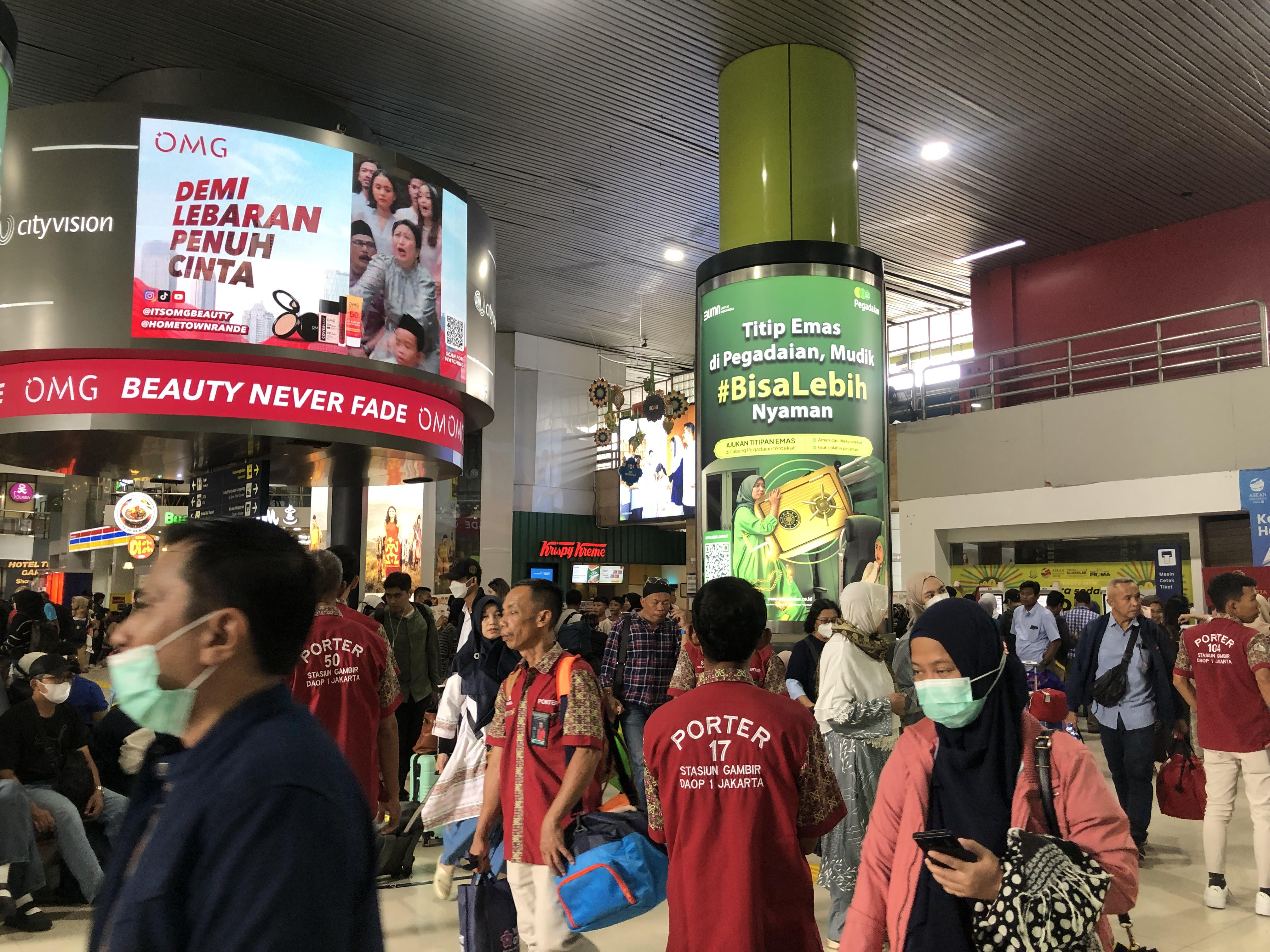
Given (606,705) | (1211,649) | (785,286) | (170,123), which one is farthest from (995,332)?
(606,705)

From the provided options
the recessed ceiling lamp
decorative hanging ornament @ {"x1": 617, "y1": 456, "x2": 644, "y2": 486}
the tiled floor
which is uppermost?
the recessed ceiling lamp

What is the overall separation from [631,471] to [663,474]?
61.7 inches

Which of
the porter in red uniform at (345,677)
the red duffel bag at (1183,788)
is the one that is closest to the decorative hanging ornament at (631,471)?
the red duffel bag at (1183,788)

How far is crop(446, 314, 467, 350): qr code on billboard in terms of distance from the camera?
8.13 meters

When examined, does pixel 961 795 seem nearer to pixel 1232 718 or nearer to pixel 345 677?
pixel 345 677

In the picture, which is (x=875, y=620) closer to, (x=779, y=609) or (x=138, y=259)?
(x=779, y=609)

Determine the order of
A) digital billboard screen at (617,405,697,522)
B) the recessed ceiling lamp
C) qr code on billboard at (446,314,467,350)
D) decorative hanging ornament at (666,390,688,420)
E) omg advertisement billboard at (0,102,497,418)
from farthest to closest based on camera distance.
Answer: digital billboard screen at (617,405,697,522) < decorative hanging ornament at (666,390,688,420) < the recessed ceiling lamp < qr code on billboard at (446,314,467,350) < omg advertisement billboard at (0,102,497,418)

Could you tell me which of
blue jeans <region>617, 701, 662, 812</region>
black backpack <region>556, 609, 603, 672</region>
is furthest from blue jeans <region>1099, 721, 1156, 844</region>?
black backpack <region>556, 609, 603, 672</region>

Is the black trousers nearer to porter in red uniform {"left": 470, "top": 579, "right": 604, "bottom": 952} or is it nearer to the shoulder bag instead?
porter in red uniform {"left": 470, "top": 579, "right": 604, "bottom": 952}

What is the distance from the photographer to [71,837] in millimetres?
4871

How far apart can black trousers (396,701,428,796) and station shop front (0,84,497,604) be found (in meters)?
1.75

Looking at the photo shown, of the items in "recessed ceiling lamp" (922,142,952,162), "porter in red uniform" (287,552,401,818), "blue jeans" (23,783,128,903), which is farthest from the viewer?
"recessed ceiling lamp" (922,142,952,162)

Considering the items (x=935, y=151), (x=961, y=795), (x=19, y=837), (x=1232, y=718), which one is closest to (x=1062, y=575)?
(x=935, y=151)

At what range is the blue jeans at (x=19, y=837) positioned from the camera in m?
4.59
